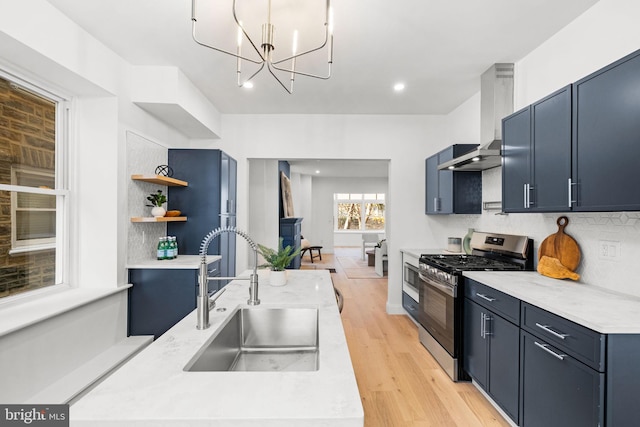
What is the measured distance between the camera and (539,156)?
218cm

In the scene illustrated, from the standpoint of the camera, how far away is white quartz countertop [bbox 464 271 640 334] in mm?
1405

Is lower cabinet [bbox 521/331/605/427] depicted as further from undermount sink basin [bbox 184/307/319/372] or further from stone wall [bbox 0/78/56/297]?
stone wall [bbox 0/78/56/297]

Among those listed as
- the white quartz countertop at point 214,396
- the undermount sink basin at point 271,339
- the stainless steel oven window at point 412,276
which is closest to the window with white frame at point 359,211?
the stainless steel oven window at point 412,276

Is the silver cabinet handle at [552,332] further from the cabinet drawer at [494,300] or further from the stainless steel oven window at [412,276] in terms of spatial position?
the stainless steel oven window at [412,276]

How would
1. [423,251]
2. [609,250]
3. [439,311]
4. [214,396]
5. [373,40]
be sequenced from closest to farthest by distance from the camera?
1. [214,396]
2. [609,250]
3. [373,40]
4. [439,311]
5. [423,251]

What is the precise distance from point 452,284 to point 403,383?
90cm

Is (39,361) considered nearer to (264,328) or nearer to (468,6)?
(264,328)

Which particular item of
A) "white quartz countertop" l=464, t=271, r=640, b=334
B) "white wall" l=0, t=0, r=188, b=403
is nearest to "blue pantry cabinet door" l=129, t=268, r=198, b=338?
"white wall" l=0, t=0, r=188, b=403

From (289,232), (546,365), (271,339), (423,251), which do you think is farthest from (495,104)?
(289,232)

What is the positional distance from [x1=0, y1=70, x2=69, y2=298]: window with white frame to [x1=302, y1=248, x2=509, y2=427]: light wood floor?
2609 millimetres

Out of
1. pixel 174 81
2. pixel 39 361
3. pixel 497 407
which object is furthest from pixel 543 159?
pixel 39 361

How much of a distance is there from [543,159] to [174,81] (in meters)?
3.15

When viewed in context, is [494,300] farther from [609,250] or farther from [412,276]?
[412,276]

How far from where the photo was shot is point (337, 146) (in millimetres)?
4344
